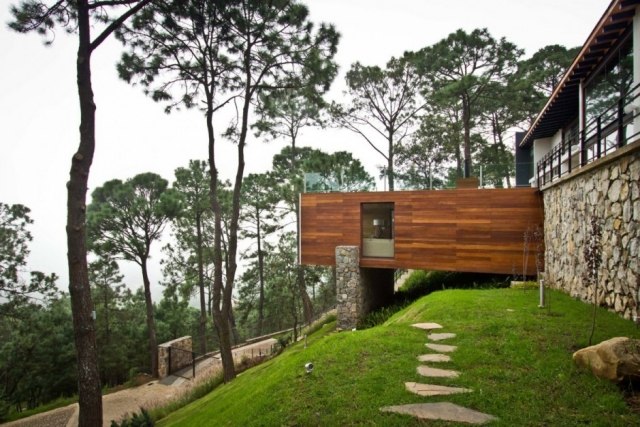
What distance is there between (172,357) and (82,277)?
9.76 m

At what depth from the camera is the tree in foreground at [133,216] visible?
14.4 metres

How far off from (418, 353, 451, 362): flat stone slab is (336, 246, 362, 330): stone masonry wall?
6.84 m

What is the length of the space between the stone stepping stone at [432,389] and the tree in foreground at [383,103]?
13852 mm

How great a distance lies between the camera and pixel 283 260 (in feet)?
67.1

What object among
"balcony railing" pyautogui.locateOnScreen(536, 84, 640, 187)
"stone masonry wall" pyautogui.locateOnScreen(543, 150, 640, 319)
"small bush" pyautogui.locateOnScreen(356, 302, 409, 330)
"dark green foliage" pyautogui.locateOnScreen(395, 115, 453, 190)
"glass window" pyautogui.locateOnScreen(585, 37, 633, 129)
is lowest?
"small bush" pyautogui.locateOnScreen(356, 302, 409, 330)

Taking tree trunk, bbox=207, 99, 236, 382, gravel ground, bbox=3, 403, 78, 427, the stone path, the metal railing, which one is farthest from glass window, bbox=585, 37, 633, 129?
gravel ground, bbox=3, 403, 78, 427

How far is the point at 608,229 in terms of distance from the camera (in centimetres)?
505

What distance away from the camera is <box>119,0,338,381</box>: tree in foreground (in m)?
8.74

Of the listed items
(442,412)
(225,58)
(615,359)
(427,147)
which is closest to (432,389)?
(442,412)

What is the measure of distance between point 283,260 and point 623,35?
56.7 feet

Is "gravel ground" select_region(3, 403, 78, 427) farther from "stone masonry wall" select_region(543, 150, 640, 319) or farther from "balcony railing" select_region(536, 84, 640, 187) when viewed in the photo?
"balcony railing" select_region(536, 84, 640, 187)

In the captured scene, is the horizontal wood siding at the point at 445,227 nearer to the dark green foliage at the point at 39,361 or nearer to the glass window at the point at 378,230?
the glass window at the point at 378,230

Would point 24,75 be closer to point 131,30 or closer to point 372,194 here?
point 131,30

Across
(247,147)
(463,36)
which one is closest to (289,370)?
(247,147)
